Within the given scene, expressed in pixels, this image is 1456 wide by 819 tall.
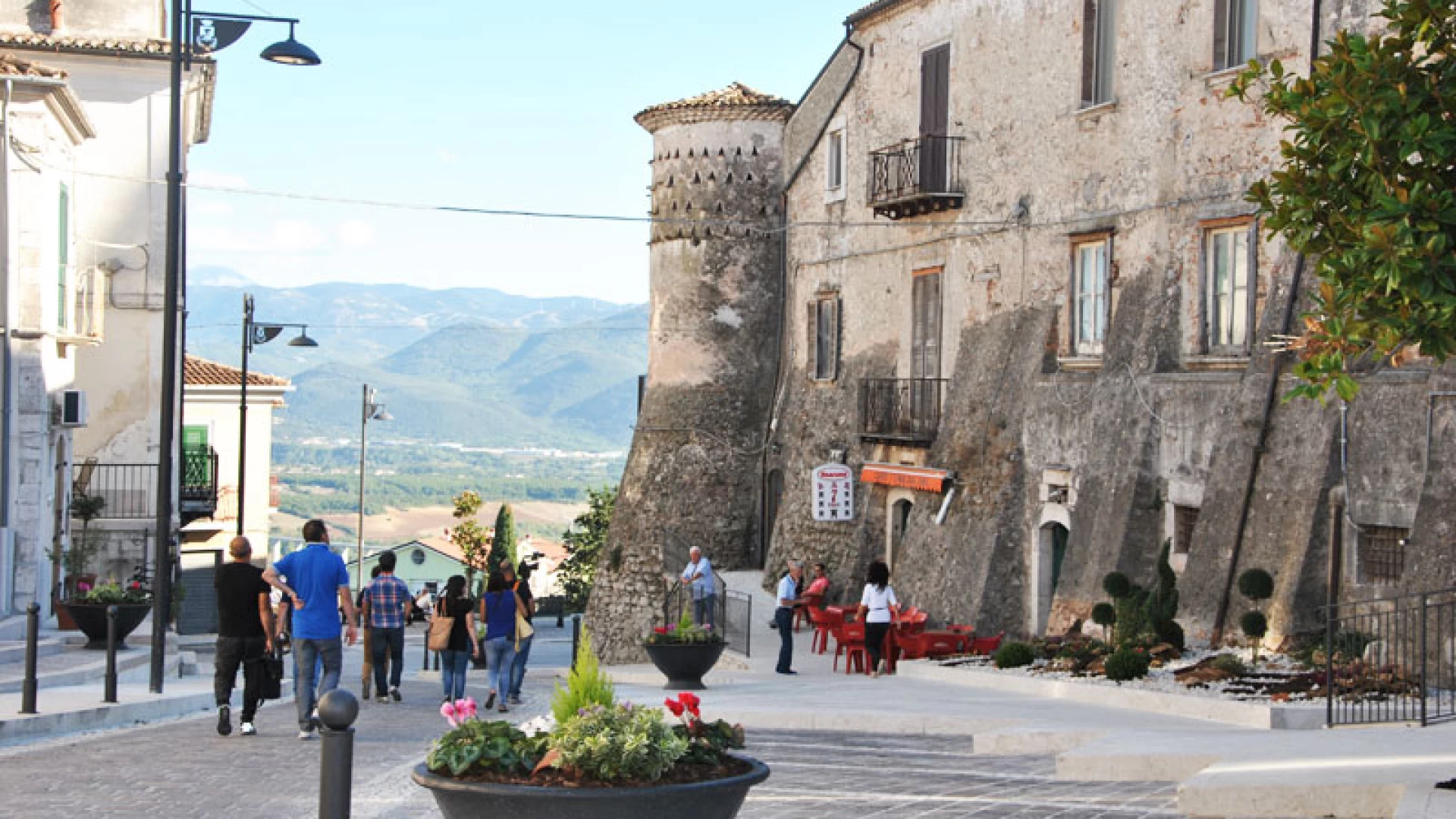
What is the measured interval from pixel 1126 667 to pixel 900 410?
1146 cm

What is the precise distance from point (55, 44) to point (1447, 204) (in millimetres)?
27870

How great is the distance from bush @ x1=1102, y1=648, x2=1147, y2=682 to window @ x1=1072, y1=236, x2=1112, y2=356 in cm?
634

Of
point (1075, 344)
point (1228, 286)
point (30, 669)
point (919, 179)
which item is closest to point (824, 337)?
point (919, 179)

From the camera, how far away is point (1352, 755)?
11641 mm

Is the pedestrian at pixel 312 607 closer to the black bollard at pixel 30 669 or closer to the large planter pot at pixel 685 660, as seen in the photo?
the black bollard at pixel 30 669

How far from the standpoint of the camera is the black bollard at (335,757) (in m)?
7.93

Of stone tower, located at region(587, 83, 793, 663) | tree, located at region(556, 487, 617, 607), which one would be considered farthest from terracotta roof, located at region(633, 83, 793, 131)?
tree, located at region(556, 487, 617, 607)

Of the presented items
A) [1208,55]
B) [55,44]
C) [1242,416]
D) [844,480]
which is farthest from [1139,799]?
[55,44]

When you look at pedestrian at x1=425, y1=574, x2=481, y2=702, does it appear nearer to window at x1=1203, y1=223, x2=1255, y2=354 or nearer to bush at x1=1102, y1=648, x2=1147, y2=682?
bush at x1=1102, y1=648, x2=1147, y2=682

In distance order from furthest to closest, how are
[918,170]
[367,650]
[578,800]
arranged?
[918,170]
[367,650]
[578,800]

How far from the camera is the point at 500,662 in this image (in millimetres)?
17875

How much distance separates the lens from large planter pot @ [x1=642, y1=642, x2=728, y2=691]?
19.5 metres

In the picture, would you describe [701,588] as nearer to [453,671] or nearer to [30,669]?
[453,671]

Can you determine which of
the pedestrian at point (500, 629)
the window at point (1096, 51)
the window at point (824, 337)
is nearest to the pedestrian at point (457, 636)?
the pedestrian at point (500, 629)
